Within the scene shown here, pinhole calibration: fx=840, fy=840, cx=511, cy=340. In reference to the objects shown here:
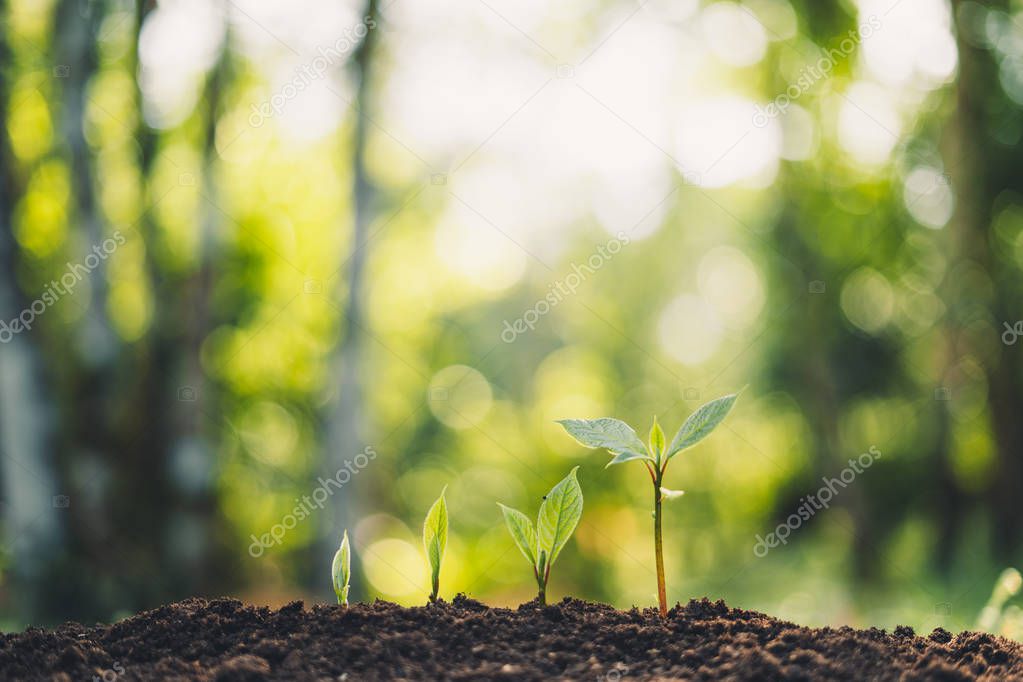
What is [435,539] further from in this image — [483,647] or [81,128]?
[81,128]

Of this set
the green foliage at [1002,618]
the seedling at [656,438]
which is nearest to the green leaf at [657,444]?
the seedling at [656,438]

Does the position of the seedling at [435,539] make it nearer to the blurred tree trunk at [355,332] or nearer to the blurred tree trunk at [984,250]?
the blurred tree trunk at [355,332]

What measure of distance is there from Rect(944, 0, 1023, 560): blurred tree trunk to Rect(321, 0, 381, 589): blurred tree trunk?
587 centimetres

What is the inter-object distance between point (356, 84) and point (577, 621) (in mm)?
6661

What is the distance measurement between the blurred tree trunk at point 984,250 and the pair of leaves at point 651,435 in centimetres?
758

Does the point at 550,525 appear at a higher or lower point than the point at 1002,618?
higher

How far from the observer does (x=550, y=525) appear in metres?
2.18

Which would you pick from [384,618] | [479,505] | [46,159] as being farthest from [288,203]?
[384,618]

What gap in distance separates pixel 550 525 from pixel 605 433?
0.28 meters

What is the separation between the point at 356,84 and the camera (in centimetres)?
775

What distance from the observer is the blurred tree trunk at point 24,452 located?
19.3ft

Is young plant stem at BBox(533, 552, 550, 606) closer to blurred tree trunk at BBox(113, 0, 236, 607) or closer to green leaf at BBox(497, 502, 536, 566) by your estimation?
green leaf at BBox(497, 502, 536, 566)

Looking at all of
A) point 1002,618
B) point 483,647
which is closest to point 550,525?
point 483,647

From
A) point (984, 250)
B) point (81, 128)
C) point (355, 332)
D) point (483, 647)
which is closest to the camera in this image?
point (483, 647)
